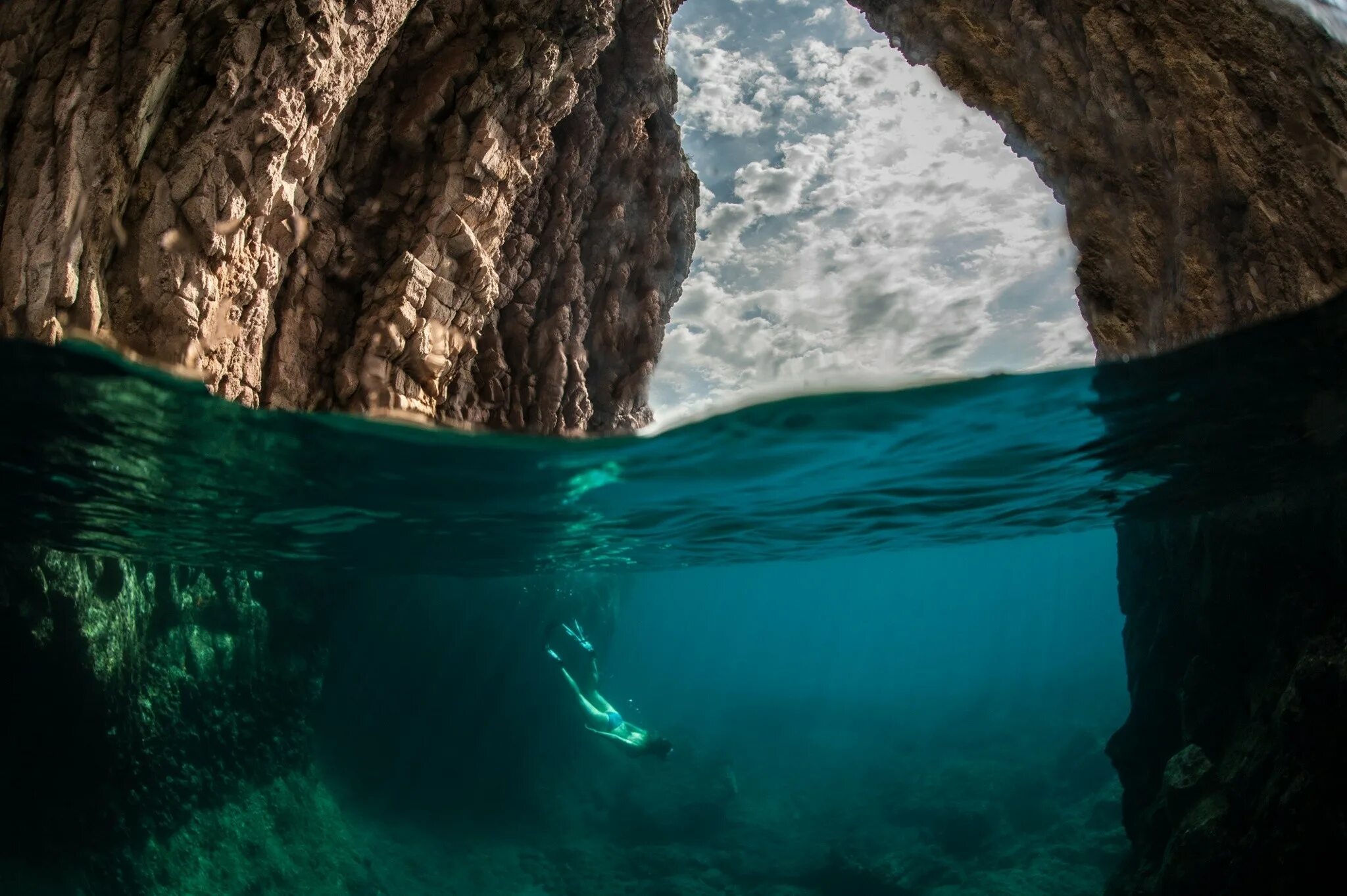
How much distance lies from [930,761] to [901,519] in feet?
72.4

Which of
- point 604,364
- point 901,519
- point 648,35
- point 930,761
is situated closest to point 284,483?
point 604,364

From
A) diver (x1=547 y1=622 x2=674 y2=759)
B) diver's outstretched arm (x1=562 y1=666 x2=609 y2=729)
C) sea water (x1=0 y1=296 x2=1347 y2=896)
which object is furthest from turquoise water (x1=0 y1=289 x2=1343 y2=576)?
diver's outstretched arm (x1=562 y1=666 x2=609 y2=729)

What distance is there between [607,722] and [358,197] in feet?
70.6

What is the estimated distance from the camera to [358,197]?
27.1ft

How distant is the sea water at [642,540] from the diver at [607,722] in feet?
5.69

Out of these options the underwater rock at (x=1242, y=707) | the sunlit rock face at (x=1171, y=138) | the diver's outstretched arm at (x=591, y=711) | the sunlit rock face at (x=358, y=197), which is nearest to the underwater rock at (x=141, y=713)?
the diver's outstretched arm at (x=591, y=711)

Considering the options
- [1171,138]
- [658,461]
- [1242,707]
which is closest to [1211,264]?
[1171,138]

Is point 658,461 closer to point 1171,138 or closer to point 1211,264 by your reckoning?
point 1211,264

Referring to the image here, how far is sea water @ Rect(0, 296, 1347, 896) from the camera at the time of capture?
9.51 m

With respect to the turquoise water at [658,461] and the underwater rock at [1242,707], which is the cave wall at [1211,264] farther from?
the turquoise water at [658,461]

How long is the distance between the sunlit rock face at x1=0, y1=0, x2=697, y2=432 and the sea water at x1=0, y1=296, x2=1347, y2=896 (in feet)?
2.94

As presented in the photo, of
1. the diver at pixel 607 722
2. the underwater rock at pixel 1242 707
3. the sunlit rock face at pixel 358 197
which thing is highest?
the sunlit rock face at pixel 358 197

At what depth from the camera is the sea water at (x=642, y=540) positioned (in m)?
9.51

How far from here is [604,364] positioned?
12219mm
